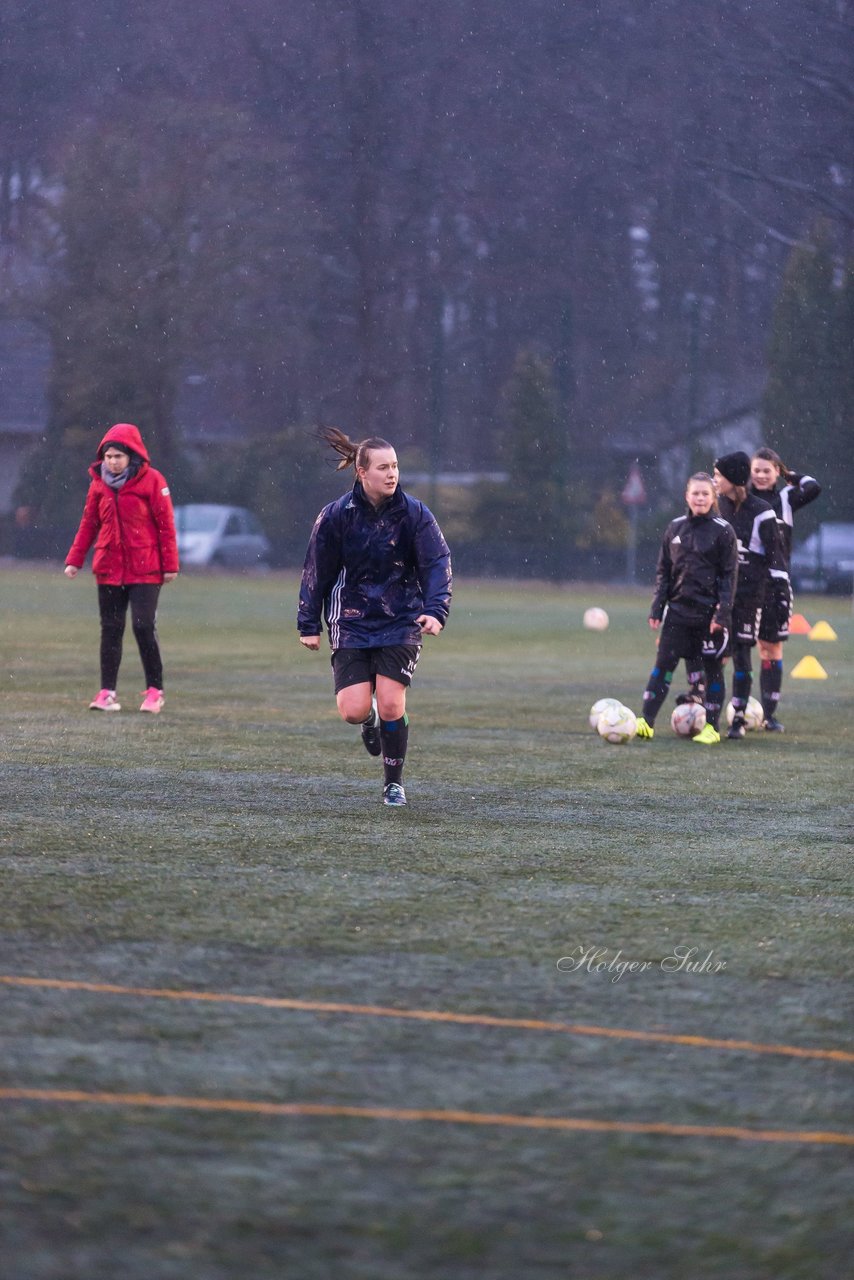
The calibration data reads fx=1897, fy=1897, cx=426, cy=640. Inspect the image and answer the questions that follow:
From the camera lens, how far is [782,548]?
39.2ft

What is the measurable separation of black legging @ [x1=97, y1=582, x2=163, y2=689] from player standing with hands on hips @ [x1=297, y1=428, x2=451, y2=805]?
376cm

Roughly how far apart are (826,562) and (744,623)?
28.6 meters

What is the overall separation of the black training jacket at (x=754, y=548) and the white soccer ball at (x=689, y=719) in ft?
2.65

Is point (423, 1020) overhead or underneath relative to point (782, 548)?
underneath

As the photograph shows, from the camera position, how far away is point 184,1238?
9.84 feet

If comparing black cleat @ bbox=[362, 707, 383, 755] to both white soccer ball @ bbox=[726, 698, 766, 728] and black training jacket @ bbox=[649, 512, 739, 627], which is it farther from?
white soccer ball @ bbox=[726, 698, 766, 728]

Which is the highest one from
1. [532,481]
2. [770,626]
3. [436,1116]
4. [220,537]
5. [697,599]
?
[532,481]

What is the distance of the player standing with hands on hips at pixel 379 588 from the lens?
811 centimetres

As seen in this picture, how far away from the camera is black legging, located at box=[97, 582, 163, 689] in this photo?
1184 centimetres

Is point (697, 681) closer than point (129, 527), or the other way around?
point (697, 681)

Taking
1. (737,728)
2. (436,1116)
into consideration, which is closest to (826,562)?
(737,728)

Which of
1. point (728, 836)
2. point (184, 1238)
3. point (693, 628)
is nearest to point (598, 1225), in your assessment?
point (184, 1238)

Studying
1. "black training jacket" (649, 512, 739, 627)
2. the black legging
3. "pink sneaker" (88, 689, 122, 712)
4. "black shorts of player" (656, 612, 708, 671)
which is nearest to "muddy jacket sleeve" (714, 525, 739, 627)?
"black training jacket" (649, 512, 739, 627)

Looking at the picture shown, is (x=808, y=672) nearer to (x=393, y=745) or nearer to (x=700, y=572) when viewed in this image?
(x=700, y=572)
